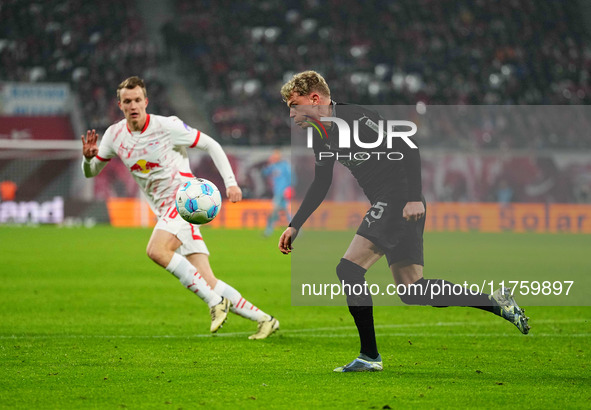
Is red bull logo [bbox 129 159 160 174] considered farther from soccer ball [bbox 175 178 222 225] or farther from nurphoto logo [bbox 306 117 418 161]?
nurphoto logo [bbox 306 117 418 161]

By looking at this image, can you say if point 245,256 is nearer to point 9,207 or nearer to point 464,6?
point 9,207

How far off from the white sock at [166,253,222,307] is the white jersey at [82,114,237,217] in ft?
1.85

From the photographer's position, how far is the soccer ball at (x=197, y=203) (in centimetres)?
730

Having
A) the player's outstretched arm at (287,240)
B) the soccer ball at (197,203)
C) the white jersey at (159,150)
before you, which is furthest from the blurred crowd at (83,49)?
the player's outstretched arm at (287,240)

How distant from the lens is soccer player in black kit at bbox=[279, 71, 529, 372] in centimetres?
611

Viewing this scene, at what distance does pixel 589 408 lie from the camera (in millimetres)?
4949

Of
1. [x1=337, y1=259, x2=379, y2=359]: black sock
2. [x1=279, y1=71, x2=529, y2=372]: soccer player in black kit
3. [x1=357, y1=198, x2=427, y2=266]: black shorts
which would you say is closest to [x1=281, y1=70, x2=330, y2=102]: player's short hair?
[x1=279, y1=71, x2=529, y2=372]: soccer player in black kit

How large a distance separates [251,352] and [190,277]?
3.32 feet

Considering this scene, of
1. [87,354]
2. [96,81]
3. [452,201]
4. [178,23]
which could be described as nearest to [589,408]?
[87,354]

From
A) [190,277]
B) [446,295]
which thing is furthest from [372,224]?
[190,277]

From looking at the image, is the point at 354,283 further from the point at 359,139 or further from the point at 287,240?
the point at 359,139

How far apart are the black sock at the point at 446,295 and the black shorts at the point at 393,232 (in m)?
0.17

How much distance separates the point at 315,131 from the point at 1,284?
782 centimetres

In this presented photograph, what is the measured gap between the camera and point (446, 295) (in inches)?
243
